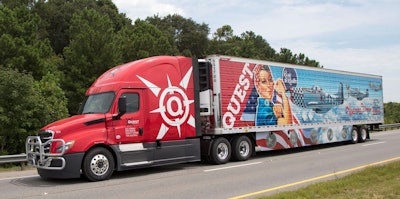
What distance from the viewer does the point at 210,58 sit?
14719 mm

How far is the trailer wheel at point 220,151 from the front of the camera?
14.3 metres

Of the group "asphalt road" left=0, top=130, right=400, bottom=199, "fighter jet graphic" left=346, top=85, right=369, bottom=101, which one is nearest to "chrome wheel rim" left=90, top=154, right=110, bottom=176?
"asphalt road" left=0, top=130, right=400, bottom=199

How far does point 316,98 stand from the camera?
19156mm

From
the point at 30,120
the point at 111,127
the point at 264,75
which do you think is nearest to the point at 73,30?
the point at 30,120

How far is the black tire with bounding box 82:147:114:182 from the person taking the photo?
10.8 m

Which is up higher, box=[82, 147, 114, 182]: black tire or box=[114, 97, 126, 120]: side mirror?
box=[114, 97, 126, 120]: side mirror

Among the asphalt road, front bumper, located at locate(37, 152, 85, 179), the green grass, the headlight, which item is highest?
the headlight

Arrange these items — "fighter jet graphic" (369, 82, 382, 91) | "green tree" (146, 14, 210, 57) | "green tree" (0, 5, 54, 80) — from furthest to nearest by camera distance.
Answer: "green tree" (146, 14, 210, 57) → "green tree" (0, 5, 54, 80) → "fighter jet graphic" (369, 82, 382, 91)

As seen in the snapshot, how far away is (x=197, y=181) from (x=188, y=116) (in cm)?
345

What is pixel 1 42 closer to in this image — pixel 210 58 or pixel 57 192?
pixel 210 58

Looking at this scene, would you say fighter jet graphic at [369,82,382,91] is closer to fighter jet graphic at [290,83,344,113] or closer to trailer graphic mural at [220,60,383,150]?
trailer graphic mural at [220,60,383,150]

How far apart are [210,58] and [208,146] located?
121 inches

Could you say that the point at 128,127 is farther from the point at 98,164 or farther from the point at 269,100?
the point at 269,100

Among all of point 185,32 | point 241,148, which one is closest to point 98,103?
point 241,148
